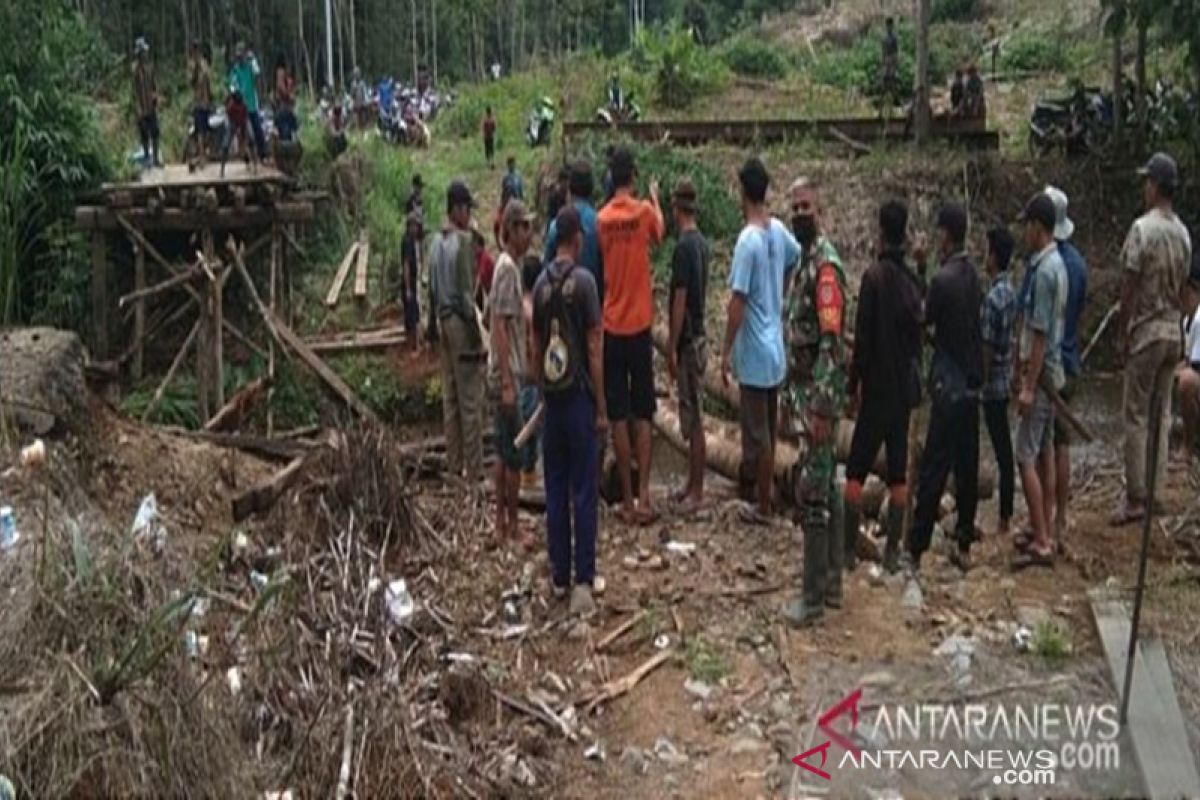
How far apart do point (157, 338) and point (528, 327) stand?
36.0 ft

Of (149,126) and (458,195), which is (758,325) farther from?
(149,126)

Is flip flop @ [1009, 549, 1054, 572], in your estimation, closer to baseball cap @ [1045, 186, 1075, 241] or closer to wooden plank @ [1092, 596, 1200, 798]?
wooden plank @ [1092, 596, 1200, 798]

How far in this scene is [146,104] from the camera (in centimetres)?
1814

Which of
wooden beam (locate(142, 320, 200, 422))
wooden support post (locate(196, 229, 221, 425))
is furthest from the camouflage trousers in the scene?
wooden beam (locate(142, 320, 200, 422))

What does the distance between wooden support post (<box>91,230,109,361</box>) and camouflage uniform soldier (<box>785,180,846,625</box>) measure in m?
12.0

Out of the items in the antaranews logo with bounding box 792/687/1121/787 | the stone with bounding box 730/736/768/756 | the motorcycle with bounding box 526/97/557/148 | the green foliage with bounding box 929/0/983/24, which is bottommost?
the stone with bounding box 730/736/768/756

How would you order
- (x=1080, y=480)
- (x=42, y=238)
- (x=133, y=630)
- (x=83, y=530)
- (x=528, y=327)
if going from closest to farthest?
(x=133, y=630), (x=83, y=530), (x=528, y=327), (x=1080, y=480), (x=42, y=238)

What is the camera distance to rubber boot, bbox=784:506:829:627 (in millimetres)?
5773

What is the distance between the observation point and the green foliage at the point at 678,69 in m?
29.4

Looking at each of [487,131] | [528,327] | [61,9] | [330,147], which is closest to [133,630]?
[528,327]

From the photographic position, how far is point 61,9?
58.6 ft

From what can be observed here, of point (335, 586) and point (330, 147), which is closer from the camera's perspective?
point (335, 586)

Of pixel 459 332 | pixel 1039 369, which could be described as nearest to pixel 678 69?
pixel 459 332

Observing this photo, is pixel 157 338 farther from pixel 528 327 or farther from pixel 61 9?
pixel 528 327
